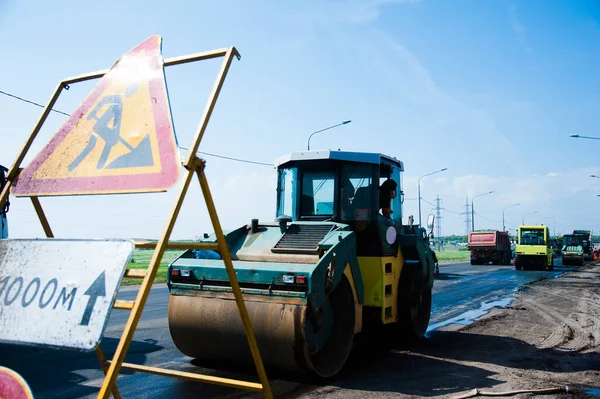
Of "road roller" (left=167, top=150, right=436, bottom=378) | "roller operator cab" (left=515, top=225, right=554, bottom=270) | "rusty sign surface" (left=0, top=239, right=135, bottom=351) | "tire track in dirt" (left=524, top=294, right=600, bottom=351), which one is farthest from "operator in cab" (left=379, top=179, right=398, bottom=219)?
"roller operator cab" (left=515, top=225, right=554, bottom=270)

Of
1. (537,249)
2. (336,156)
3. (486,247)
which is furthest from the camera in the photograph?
(486,247)

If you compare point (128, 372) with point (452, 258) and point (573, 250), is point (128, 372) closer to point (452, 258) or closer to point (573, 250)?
point (573, 250)

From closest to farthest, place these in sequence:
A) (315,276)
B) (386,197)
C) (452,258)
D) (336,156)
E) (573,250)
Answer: (315,276) < (336,156) < (386,197) < (573,250) < (452,258)

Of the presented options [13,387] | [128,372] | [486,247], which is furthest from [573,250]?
[13,387]

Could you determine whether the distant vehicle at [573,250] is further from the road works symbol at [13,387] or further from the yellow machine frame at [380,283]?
Result: the road works symbol at [13,387]

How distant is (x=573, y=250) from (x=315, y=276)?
130 feet

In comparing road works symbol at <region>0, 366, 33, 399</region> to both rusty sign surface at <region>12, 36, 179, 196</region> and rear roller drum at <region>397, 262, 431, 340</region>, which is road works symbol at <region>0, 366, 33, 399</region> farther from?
rear roller drum at <region>397, 262, 431, 340</region>

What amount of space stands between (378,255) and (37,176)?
4.71 meters

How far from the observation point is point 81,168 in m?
3.15

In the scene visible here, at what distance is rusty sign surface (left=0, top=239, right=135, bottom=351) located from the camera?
262cm

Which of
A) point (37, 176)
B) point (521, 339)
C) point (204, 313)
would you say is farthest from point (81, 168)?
point (521, 339)

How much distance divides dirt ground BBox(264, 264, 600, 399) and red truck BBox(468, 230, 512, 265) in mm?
27832

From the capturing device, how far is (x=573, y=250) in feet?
130

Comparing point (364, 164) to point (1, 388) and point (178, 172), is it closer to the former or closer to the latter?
point (178, 172)
